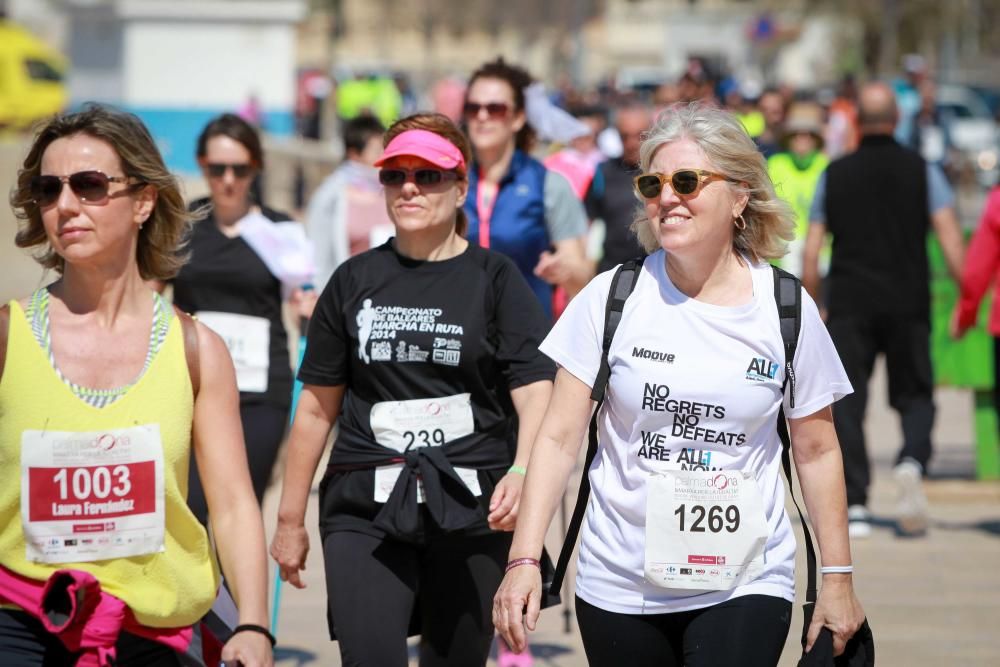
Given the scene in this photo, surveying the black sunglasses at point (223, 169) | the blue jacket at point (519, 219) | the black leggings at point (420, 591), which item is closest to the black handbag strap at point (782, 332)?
the black leggings at point (420, 591)

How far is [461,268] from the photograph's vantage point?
4.88 metres

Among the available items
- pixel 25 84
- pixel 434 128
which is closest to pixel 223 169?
pixel 434 128

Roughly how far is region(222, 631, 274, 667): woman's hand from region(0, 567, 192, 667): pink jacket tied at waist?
0.77 ft

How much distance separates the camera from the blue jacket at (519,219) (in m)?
6.84

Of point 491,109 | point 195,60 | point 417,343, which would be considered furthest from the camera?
point 195,60

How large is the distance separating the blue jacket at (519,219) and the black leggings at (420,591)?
2169 mm

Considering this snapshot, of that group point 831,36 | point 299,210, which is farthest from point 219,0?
point 831,36

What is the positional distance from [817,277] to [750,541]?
502 centimetres

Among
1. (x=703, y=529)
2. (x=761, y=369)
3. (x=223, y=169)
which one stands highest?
(x=223, y=169)

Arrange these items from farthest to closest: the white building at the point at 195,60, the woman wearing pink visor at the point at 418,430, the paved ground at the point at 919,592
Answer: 1. the white building at the point at 195,60
2. the paved ground at the point at 919,592
3. the woman wearing pink visor at the point at 418,430

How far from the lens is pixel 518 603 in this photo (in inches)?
152

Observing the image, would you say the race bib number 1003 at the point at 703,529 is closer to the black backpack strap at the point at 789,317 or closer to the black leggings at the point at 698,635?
the black leggings at the point at 698,635

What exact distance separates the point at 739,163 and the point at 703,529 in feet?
2.87

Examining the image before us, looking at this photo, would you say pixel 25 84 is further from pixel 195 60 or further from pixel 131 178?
pixel 131 178
